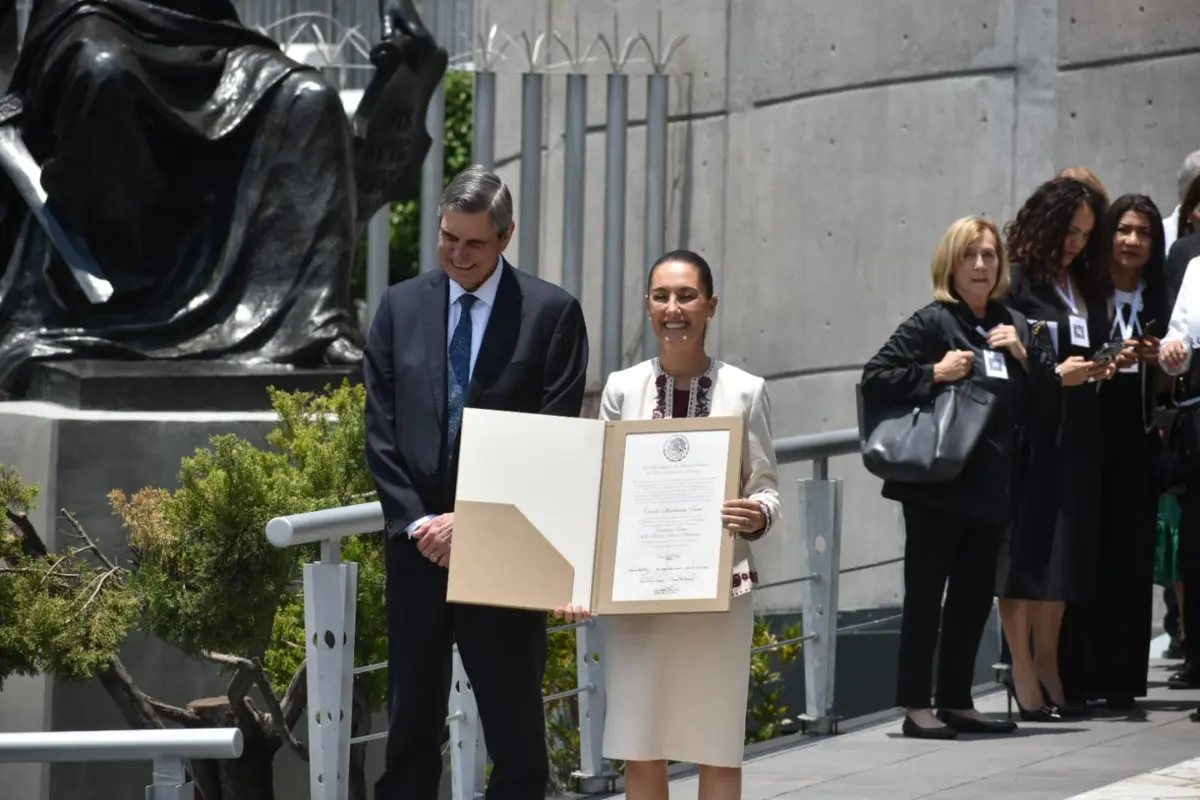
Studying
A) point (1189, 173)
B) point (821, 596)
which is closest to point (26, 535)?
point (821, 596)

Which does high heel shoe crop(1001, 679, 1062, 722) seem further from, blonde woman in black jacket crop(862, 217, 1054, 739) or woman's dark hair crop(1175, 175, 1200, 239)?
woman's dark hair crop(1175, 175, 1200, 239)

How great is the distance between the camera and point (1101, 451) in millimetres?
7012

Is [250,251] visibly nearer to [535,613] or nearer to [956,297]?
[956,297]

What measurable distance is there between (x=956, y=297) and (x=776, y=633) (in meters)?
5.32

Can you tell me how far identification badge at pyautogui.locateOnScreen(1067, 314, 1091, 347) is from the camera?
6875mm

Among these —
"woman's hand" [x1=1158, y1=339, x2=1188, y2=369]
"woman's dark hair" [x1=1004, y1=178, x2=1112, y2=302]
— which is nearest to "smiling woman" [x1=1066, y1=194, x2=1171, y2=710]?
"woman's dark hair" [x1=1004, y1=178, x2=1112, y2=302]

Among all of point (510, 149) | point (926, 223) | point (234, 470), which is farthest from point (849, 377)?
point (234, 470)

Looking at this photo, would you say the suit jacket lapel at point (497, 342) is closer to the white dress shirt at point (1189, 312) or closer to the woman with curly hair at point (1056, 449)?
the woman with curly hair at point (1056, 449)

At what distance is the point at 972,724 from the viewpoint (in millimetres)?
6633

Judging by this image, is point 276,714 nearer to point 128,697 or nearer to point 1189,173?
point 128,697

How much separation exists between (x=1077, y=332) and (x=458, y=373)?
A: 314 cm

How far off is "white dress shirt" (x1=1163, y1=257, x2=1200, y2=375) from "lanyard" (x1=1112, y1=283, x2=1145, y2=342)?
0.59 ft

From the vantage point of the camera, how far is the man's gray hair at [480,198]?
4215 mm

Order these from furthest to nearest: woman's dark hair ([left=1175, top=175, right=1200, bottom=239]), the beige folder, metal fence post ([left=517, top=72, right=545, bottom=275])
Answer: metal fence post ([left=517, top=72, right=545, bottom=275]) < woman's dark hair ([left=1175, top=175, right=1200, bottom=239]) < the beige folder
